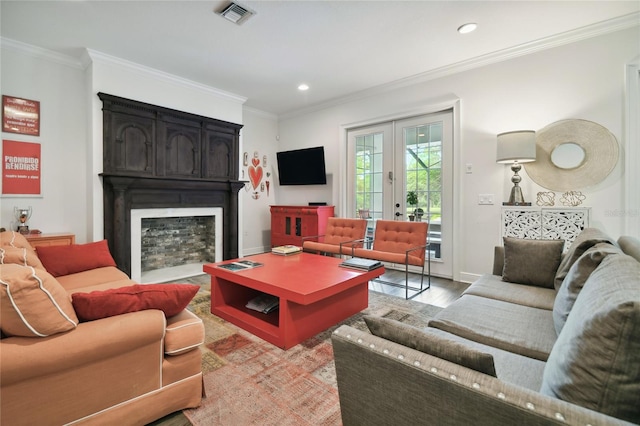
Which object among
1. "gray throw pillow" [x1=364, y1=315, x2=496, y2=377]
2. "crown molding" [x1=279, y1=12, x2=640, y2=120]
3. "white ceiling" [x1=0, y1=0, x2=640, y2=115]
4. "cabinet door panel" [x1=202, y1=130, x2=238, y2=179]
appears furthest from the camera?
"cabinet door panel" [x1=202, y1=130, x2=238, y2=179]

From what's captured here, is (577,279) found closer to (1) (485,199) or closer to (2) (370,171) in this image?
(1) (485,199)

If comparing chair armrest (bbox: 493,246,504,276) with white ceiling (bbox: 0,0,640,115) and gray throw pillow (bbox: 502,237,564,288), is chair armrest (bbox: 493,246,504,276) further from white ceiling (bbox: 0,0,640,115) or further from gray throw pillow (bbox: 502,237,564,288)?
white ceiling (bbox: 0,0,640,115)

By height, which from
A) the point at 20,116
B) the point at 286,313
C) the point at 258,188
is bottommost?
the point at 286,313

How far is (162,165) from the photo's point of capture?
13.6ft

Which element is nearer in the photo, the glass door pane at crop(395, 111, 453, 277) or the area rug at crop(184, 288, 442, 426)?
the area rug at crop(184, 288, 442, 426)

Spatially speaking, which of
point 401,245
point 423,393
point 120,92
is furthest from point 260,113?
point 423,393

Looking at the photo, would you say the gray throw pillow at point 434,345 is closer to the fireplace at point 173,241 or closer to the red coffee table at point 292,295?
the red coffee table at point 292,295

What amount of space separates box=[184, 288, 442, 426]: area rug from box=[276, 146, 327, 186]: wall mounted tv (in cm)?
332

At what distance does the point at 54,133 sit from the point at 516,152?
17.6 feet

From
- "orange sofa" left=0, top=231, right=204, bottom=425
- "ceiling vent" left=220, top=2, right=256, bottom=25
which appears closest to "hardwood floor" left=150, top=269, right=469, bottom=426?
"orange sofa" left=0, top=231, right=204, bottom=425

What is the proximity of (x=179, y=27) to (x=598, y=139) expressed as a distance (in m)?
4.47

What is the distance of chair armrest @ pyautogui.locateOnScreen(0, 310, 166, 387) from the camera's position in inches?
42.6

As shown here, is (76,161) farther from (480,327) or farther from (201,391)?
(480,327)

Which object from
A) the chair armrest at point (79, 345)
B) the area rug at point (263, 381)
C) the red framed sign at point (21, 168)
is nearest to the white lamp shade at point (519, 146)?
the area rug at point (263, 381)
